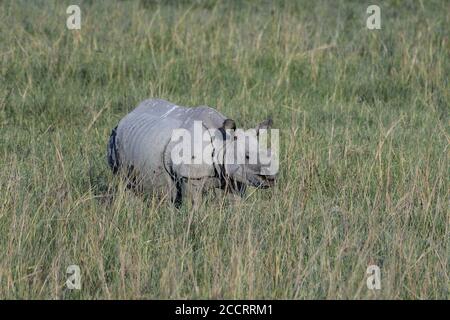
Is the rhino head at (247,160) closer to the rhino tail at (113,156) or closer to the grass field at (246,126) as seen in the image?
the grass field at (246,126)

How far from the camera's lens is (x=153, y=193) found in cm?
529

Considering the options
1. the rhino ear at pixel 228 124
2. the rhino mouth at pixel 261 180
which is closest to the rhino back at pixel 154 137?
the rhino ear at pixel 228 124

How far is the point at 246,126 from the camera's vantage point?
7.08 meters

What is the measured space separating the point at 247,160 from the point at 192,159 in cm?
28

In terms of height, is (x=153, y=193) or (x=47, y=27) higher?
(x=47, y=27)

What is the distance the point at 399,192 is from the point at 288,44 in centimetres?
335

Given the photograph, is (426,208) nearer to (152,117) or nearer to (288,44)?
(152,117)

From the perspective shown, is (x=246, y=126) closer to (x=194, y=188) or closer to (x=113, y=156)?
(x=113, y=156)

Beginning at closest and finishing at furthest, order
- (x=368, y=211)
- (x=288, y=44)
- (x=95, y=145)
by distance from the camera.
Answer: (x=368, y=211) < (x=95, y=145) < (x=288, y=44)

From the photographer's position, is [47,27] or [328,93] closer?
[328,93]

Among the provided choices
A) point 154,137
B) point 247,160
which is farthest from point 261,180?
point 154,137
